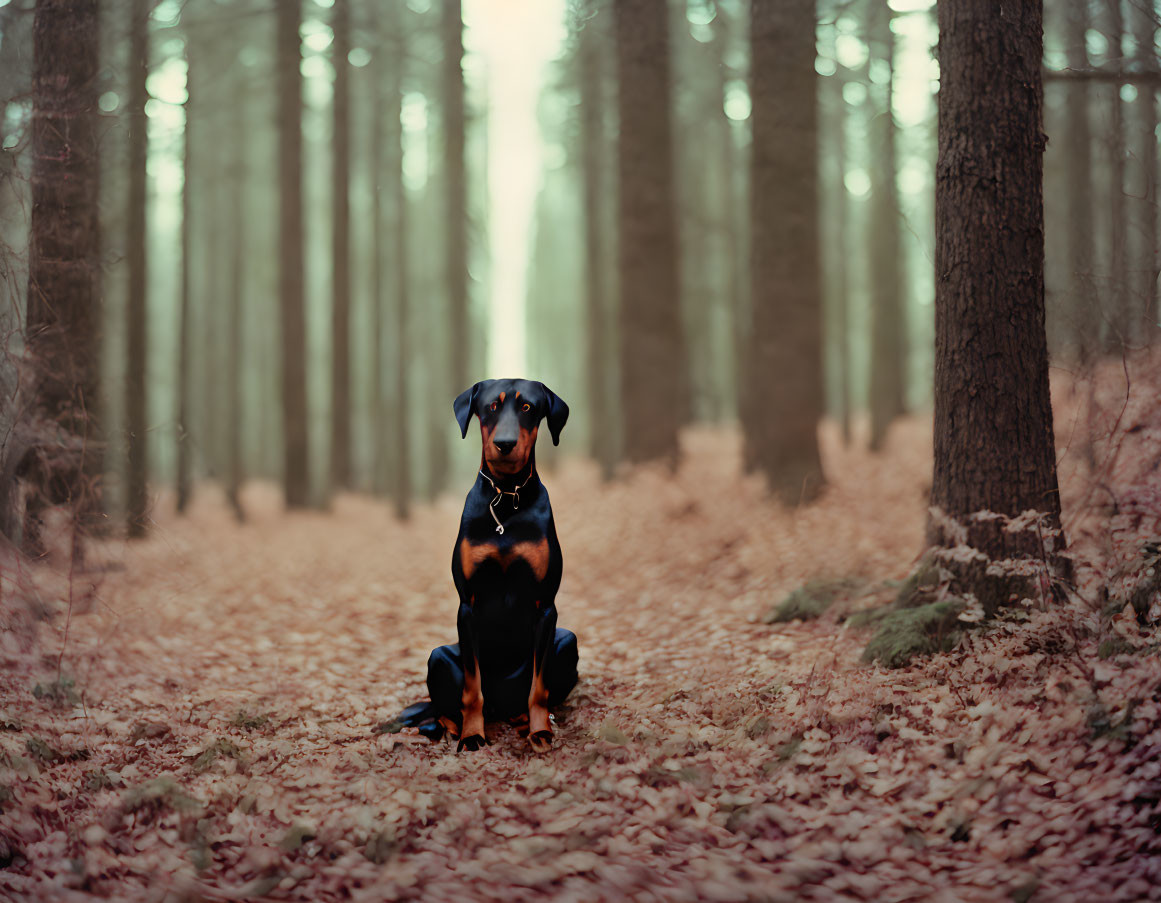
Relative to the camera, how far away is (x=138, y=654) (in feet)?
22.0

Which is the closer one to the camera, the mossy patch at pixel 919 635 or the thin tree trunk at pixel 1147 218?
the mossy patch at pixel 919 635

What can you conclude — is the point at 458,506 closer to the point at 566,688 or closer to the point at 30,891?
the point at 566,688

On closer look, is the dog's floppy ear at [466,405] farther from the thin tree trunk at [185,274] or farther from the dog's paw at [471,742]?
the thin tree trunk at [185,274]

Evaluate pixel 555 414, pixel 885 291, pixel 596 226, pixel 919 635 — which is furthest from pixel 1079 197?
pixel 555 414

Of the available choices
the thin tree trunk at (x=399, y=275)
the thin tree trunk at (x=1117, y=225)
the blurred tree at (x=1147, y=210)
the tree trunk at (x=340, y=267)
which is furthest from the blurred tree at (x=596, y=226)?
the blurred tree at (x=1147, y=210)

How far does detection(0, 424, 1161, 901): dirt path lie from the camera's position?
333cm

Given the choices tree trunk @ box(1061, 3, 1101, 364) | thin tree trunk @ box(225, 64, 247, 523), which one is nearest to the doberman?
tree trunk @ box(1061, 3, 1101, 364)

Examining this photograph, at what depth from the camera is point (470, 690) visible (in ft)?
15.2

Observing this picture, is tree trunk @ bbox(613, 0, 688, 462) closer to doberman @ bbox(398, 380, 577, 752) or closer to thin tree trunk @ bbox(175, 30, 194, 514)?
thin tree trunk @ bbox(175, 30, 194, 514)

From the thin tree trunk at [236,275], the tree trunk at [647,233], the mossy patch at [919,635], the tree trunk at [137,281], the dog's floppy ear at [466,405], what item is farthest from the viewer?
the thin tree trunk at [236,275]

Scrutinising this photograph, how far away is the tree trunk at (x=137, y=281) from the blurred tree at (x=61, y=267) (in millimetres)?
1519

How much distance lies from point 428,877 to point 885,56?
557 inches

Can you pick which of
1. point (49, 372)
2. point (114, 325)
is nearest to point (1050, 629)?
point (49, 372)

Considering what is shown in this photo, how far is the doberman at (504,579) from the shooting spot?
14.8 feet
